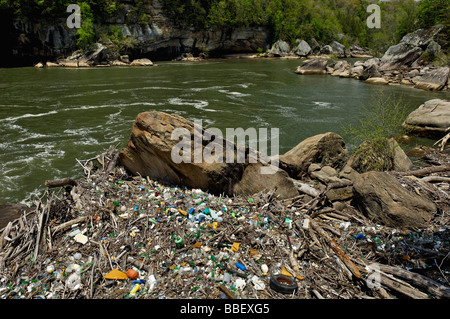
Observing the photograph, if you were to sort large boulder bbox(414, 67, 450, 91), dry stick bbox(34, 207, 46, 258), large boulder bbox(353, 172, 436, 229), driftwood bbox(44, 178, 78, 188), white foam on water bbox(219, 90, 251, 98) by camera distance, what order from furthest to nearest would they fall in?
large boulder bbox(414, 67, 450, 91)
white foam on water bbox(219, 90, 251, 98)
driftwood bbox(44, 178, 78, 188)
large boulder bbox(353, 172, 436, 229)
dry stick bbox(34, 207, 46, 258)

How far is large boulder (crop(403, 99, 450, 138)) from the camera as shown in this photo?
41.1 feet

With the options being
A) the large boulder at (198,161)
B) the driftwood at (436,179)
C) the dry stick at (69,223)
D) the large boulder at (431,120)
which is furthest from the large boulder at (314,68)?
the dry stick at (69,223)

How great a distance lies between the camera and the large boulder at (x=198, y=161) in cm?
593

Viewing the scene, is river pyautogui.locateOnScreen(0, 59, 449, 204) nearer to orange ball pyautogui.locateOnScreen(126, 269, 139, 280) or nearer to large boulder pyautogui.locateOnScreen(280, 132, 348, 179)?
large boulder pyautogui.locateOnScreen(280, 132, 348, 179)

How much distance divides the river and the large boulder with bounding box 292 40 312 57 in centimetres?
3668

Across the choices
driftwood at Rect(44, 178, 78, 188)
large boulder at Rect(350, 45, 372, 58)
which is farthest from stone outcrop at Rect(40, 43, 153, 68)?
large boulder at Rect(350, 45, 372, 58)

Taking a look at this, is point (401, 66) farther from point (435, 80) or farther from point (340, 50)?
point (340, 50)

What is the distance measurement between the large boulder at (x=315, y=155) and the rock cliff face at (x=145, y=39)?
49.9m

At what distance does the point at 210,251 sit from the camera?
4.29 meters

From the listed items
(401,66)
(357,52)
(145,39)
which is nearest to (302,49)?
(357,52)

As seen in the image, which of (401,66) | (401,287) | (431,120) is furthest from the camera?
(401,66)

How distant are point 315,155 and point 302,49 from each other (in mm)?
62727

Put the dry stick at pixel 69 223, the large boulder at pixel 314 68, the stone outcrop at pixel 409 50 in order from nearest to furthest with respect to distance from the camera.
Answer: the dry stick at pixel 69 223
the stone outcrop at pixel 409 50
the large boulder at pixel 314 68

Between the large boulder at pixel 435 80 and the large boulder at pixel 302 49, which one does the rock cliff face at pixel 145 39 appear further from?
the large boulder at pixel 435 80
